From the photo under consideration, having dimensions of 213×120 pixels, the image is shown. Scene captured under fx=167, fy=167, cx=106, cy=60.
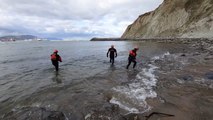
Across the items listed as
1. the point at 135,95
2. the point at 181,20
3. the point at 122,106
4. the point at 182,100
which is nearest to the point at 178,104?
the point at 182,100

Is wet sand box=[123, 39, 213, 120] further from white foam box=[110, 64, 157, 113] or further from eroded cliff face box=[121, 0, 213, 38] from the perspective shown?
eroded cliff face box=[121, 0, 213, 38]

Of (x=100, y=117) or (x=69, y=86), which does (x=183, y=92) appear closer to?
(x=100, y=117)

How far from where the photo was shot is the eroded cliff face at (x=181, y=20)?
50781mm

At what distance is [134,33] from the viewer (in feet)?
335

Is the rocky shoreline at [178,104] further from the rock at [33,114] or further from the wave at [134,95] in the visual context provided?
the rock at [33,114]

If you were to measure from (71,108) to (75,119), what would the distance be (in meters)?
0.94

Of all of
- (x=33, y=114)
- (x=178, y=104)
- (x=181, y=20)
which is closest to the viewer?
(x=33, y=114)

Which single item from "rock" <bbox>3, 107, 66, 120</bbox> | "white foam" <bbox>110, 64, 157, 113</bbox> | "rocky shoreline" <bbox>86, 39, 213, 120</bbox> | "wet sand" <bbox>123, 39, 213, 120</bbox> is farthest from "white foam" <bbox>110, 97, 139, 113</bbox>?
"rock" <bbox>3, 107, 66, 120</bbox>

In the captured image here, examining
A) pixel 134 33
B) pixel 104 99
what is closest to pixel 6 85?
pixel 104 99

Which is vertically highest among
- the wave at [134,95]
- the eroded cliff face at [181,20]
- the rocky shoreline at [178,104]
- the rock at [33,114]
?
the eroded cliff face at [181,20]

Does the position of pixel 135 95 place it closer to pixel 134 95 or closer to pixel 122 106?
pixel 134 95

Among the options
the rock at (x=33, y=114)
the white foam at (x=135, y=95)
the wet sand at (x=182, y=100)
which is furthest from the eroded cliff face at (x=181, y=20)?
the rock at (x=33, y=114)

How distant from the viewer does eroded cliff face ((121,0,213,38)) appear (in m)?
50.8

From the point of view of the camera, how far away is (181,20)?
64875mm
